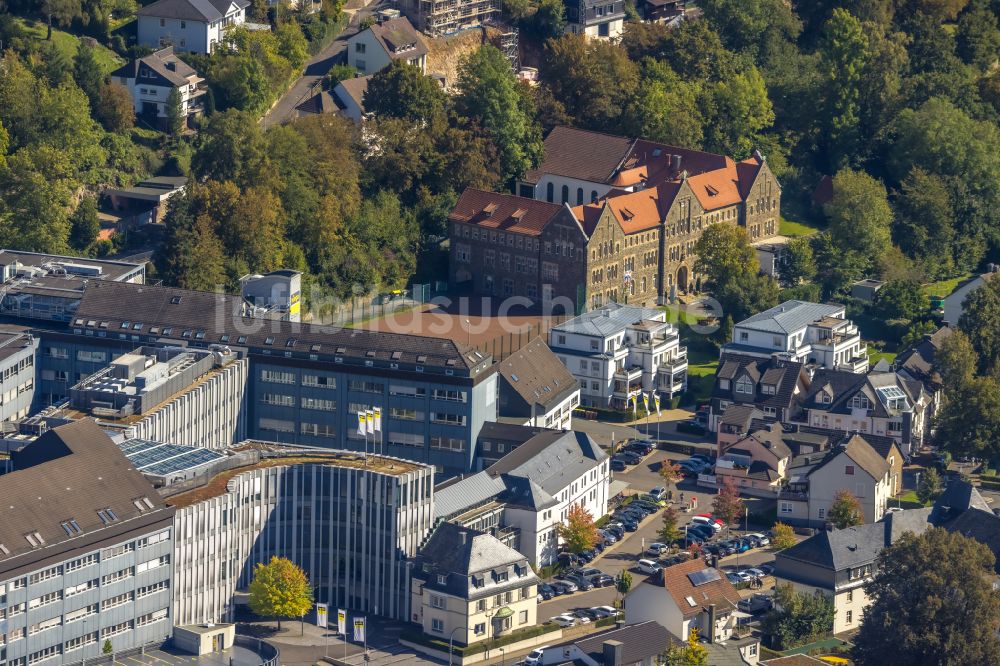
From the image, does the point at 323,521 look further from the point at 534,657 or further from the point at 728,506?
the point at 728,506

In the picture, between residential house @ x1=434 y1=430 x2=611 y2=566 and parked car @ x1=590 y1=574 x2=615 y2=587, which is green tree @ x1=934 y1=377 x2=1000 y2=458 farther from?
parked car @ x1=590 y1=574 x2=615 y2=587

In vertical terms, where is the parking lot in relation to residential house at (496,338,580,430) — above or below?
below

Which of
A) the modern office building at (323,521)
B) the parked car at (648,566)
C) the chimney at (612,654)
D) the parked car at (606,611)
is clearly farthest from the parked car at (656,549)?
the chimney at (612,654)

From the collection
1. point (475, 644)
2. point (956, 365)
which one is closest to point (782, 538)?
point (475, 644)

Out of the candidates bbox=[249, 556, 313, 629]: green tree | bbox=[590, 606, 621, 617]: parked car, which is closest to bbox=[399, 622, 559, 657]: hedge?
bbox=[590, 606, 621, 617]: parked car

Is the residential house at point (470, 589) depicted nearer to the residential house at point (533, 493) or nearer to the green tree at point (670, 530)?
the residential house at point (533, 493)

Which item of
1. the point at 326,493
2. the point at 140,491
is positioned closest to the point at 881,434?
the point at 326,493

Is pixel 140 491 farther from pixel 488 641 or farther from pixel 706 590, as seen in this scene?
pixel 706 590
